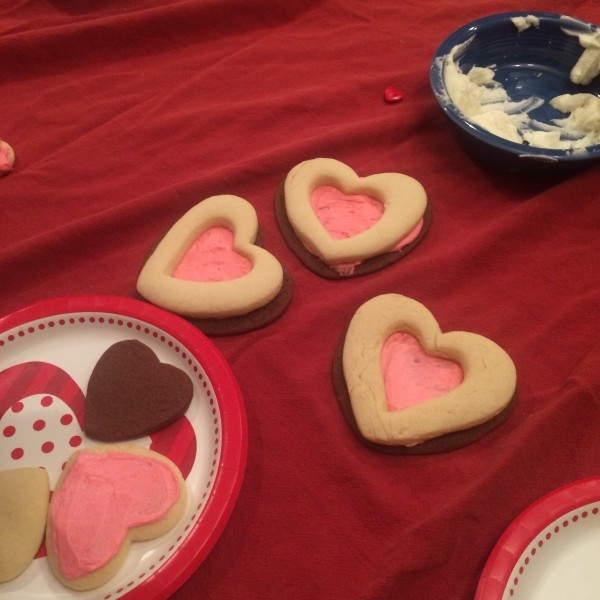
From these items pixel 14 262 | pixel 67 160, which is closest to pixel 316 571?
pixel 14 262

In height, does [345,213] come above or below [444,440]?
above

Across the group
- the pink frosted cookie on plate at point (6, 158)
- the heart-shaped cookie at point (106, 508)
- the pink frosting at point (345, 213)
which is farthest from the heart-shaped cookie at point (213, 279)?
the pink frosted cookie on plate at point (6, 158)

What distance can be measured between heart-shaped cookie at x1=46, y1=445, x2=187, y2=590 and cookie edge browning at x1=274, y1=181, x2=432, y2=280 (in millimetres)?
367

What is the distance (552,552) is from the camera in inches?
24.4

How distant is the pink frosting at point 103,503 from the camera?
0.62 metres

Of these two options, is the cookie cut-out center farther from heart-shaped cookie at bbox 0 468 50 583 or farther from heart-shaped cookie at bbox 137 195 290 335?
heart-shaped cookie at bbox 0 468 50 583

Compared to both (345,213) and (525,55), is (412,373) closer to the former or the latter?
(345,213)

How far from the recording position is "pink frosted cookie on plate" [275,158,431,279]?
34.7 inches

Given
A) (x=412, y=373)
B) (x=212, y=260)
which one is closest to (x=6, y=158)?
(x=212, y=260)

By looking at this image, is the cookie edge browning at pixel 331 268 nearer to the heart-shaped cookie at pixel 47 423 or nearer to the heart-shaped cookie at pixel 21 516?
the heart-shaped cookie at pixel 47 423

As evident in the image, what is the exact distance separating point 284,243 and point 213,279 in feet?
0.47

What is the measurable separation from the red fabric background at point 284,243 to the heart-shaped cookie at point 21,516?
0.17 m

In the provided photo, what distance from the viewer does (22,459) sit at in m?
0.73

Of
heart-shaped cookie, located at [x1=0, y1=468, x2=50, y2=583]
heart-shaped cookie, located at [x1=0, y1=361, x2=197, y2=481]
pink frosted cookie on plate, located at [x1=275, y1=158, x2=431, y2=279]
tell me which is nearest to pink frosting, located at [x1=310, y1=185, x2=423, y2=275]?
pink frosted cookie on plate, located at [x1=275, y1=158, x2=431, y2=279]
